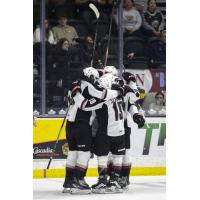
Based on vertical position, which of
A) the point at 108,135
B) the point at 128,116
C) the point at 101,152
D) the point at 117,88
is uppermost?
the point at 117,88

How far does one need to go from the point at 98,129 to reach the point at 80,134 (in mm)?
241

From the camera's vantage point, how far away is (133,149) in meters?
9.02

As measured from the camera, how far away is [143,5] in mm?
10078

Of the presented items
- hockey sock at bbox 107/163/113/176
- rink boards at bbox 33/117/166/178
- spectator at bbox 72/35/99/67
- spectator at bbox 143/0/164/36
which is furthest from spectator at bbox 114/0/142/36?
hockey sock at bbox 107/163/113/176

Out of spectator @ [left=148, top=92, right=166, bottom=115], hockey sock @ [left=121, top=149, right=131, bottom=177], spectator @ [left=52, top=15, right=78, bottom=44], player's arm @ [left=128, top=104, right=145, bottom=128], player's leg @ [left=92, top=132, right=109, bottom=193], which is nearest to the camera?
player's leg @ [left=92, top=132, right=109, bottom=193]

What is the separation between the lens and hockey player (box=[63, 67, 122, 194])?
7.30 metres

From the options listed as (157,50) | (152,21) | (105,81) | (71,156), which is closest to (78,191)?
(71,156)

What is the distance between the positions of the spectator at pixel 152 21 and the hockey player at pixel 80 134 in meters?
2.74

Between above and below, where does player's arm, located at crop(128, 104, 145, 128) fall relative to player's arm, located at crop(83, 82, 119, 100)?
below

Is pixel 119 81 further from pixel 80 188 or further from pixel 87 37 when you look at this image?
pixel 87 37

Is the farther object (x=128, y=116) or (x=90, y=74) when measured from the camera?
(x=128, y=116)

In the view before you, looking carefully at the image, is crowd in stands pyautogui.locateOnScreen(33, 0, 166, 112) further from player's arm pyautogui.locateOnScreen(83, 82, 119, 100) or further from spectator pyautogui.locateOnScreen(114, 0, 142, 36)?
Answer: player's arm pyautogui.locateOnScreen(83, 82, 119, 100)
